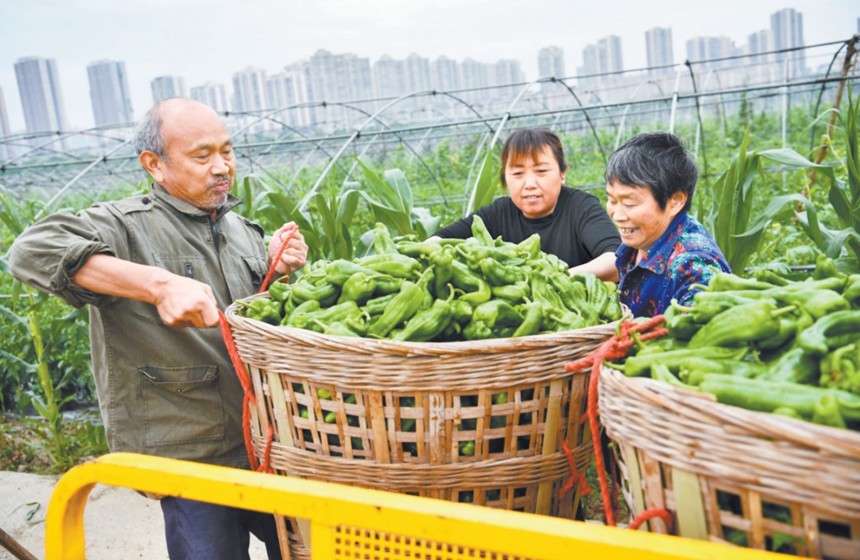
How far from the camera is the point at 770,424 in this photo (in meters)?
0.95

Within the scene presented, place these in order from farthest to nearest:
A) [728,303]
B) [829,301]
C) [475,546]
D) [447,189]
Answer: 1. [447,189]
2. [728,303]
3. [829,301]
4. [475,546]

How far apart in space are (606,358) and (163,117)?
5.14 feet

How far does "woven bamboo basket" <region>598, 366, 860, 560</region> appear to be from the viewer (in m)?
0.92

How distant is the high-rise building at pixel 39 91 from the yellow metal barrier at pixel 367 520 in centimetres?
4192

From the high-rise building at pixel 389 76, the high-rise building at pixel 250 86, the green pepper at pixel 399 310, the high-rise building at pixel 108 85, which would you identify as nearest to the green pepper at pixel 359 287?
the green pepper at pixel 399 310

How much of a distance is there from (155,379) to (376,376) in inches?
36.9

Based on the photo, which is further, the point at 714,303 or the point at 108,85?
the point at 108,85

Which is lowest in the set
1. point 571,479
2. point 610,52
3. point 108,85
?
point 571,479

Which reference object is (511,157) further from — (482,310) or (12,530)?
(12,530)

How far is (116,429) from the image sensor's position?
2016mm

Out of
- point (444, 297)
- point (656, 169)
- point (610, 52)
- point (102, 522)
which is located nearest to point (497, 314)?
point (444, 297)

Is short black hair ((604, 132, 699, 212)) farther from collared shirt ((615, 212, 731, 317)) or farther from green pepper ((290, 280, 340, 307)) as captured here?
green pepper ((290, 280, 340, 307))

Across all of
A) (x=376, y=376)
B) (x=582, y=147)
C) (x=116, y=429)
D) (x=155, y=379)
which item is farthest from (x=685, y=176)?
(x=582, y=147)

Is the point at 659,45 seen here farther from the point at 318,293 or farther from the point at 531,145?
the point at 318,293
